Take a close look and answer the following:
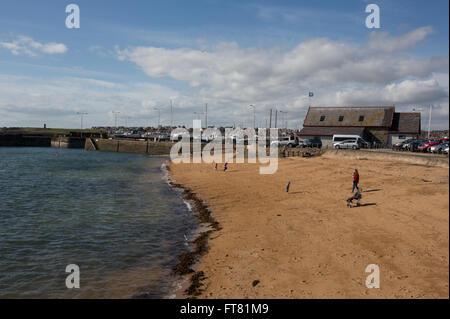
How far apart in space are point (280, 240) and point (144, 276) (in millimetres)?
6923

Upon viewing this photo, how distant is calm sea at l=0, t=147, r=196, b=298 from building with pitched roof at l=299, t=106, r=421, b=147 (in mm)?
38203

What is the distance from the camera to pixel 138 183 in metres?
40.0

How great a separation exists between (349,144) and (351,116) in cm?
1551

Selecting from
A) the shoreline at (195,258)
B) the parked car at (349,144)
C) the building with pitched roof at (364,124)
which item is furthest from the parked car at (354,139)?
the shoreline at (195,258)

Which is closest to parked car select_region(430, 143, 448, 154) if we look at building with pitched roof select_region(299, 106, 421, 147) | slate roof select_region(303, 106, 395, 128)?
building with pitched roof select_region(299, 106, 421, 147)

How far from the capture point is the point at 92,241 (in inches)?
701

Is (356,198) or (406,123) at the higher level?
(406,123)

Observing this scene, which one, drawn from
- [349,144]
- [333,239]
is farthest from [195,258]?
[349,144]

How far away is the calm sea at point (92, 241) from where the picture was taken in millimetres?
12734

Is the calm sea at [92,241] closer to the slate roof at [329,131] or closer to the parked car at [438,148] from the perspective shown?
the parked car at [438,148]

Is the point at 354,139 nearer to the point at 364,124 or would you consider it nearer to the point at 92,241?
the point at 364,124

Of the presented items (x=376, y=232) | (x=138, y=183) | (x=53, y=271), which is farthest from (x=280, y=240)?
(x=138, y=183)
